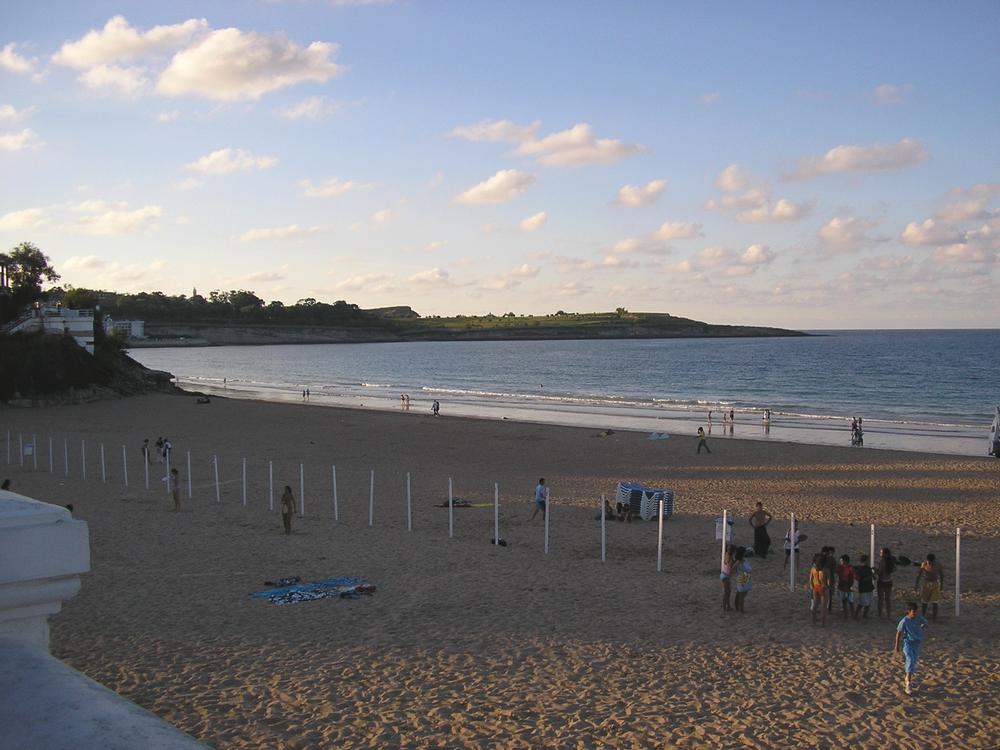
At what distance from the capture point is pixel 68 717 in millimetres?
1703

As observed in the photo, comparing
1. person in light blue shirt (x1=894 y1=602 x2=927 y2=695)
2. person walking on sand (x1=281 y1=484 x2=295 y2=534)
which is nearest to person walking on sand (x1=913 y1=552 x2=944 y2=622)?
person in light blue shirt (x1=894 y1=602 x2=927 y2=695)

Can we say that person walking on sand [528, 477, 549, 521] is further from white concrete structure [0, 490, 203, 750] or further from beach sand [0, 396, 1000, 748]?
white concrete structure [0, 490, 203, 750]

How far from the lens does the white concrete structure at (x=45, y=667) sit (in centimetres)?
163

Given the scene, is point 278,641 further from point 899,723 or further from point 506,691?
point 899,723

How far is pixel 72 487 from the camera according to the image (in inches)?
1007

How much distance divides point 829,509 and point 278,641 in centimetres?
1627

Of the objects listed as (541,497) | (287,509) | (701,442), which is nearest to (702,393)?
(701,442)

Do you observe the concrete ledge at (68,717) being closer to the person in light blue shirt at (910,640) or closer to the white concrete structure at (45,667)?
the white concrete structure at (45,667)

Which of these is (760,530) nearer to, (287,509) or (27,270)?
(287,509)

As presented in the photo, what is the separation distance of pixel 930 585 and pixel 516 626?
20.3ft

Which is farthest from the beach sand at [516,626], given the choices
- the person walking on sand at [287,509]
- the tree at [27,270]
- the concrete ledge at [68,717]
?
the tree at [27,270]

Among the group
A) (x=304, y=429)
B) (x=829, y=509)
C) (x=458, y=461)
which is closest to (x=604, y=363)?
(x=304, y=429)

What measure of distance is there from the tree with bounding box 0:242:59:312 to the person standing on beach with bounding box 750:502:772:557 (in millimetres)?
72068

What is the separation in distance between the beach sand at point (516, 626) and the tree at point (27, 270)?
55.6m
